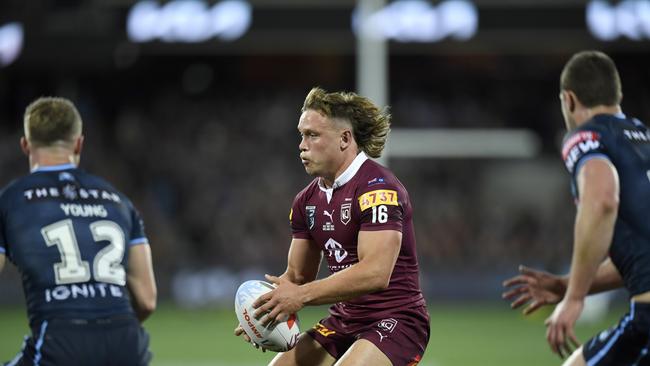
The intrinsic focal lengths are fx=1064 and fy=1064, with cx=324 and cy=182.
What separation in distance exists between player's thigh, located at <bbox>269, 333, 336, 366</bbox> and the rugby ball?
0.50 feet

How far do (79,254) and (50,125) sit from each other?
80 centimetres

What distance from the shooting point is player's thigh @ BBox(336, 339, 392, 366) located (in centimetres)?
550

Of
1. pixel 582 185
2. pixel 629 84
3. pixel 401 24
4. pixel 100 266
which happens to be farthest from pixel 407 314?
pixel 629 84

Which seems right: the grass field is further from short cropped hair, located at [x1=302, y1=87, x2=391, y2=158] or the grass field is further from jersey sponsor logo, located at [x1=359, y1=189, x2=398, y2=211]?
jersey sponsor logo, located at [x1=359, y1=189, x2=398, y2=211]

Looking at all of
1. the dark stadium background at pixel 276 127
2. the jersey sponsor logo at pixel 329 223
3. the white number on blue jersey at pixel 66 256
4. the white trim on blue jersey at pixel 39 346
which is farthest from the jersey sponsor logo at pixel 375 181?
the dark stadium background at pixel 276 127

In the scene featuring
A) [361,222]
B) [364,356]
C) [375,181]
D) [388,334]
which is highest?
[375,181]

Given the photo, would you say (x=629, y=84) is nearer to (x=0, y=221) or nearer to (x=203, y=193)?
(x=203, y=193)

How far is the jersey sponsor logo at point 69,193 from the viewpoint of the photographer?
594 centimetres

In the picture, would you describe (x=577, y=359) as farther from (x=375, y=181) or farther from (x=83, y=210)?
(x=83, y=210)

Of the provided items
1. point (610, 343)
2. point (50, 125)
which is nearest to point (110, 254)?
point (50, 125)

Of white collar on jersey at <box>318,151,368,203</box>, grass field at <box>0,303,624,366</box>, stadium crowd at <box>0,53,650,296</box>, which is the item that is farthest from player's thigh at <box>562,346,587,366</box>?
stadium crowd at <box>0,53,650,296</box>

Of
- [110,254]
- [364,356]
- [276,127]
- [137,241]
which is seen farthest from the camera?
[276,127]

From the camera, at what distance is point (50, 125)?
611cm

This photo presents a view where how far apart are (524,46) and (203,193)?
783cm
